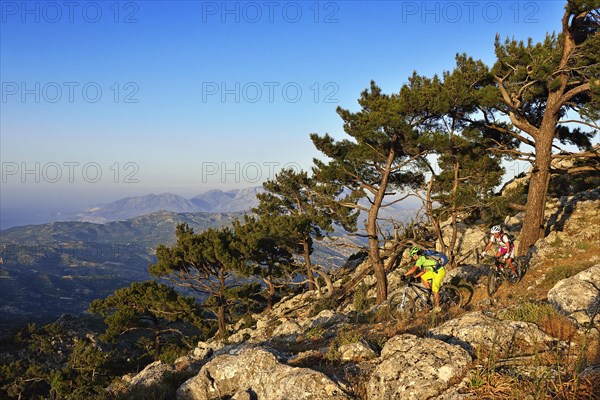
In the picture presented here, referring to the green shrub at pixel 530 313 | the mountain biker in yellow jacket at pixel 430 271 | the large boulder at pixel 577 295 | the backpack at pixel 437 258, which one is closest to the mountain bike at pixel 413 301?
the mountain biker in yellow jacket at pixel 430 271

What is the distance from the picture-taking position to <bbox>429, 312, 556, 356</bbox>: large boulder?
18.0ft

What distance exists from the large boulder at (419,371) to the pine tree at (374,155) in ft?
39.9

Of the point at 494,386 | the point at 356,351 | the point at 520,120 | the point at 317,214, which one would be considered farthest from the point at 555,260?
the point at 317,214

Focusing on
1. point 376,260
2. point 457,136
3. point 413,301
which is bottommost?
point 376,260

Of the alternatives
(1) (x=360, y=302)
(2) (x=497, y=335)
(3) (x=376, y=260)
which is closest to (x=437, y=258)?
(2) (x=497, y=335)

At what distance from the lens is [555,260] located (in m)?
14.1

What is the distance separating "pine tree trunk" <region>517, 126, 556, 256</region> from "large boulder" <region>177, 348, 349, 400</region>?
14324 mm

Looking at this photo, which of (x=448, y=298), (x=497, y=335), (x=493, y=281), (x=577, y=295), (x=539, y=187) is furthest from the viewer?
(x=539, y=187)

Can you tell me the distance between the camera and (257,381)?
20.0 ft

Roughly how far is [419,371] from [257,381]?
2825mm

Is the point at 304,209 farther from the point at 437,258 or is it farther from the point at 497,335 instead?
the point at 497,335

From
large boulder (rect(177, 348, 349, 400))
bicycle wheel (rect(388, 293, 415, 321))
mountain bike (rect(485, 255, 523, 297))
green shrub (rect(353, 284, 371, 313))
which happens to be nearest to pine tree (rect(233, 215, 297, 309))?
green shrub (rect(353, 284, 371, 313))

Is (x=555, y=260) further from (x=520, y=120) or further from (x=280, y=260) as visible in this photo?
(x=280, y=260)

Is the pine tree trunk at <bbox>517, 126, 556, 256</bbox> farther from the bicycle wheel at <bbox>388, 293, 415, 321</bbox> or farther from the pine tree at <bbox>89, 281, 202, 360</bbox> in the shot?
the pine tree at <bbox>89, 281, 202, 360</bbox>
